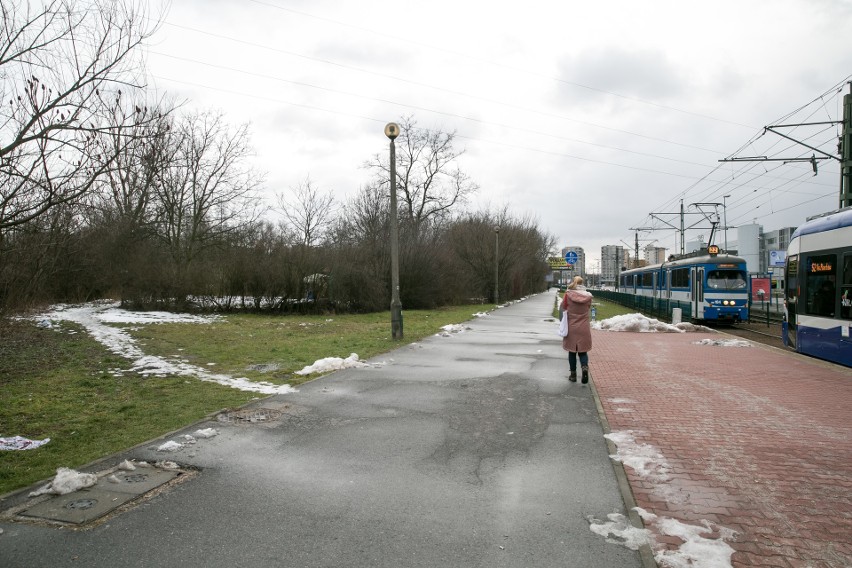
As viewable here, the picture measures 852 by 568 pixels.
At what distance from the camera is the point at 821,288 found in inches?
448

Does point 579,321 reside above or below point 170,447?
above

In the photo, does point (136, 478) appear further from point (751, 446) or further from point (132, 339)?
point (132, 339)

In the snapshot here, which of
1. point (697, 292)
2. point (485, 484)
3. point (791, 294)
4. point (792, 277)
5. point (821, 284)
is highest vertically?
point (792, 277)

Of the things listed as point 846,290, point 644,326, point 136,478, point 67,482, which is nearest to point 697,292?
point 644,326

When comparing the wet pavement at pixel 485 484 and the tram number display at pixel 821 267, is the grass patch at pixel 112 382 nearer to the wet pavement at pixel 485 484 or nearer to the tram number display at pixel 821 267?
the wet pavement at pixel 485 484

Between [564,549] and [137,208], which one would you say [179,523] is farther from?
[137,208]

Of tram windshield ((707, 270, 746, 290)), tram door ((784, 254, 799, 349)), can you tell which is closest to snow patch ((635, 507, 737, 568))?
tram door ((784, 254, 799, 349))

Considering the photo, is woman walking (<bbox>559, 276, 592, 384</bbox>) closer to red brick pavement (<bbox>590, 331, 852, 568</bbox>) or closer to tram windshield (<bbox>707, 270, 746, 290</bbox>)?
red brick pavement (<bbox>590, 331, 852, 568</bbox>)

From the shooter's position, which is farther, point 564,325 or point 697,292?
point 697,292

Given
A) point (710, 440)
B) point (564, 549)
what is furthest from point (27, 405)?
point (710, 440)

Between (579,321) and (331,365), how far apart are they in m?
4.46

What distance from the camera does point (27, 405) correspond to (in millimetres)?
7438

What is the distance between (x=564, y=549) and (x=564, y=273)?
59573 millimetres

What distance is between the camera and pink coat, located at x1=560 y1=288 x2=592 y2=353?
9.39 m
